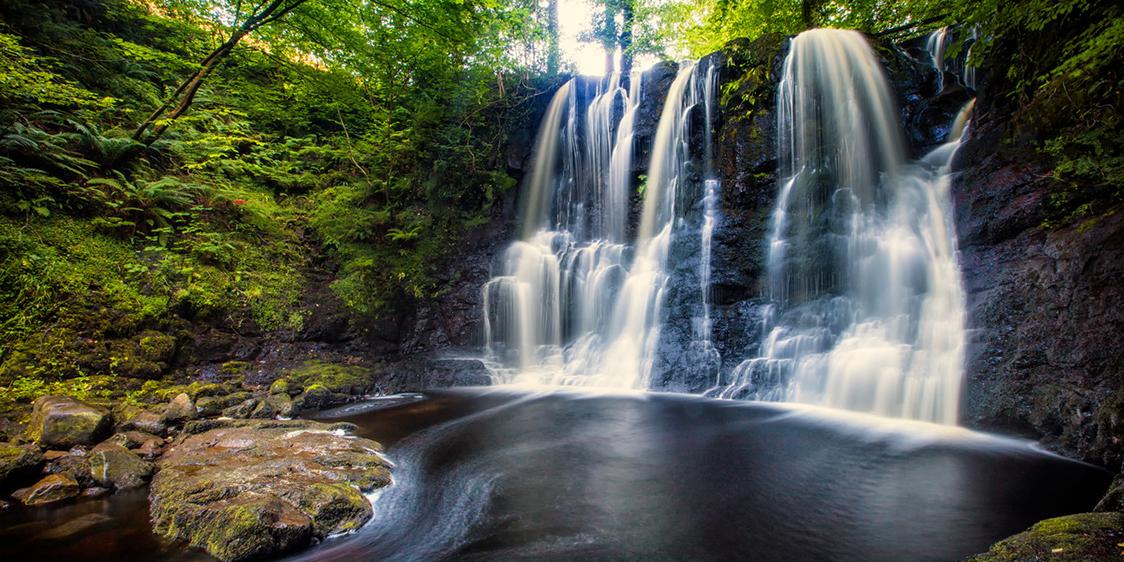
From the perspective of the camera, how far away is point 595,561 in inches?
124

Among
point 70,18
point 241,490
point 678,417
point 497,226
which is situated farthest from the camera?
point 497,226

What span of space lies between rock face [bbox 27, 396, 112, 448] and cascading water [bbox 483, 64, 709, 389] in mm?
6654

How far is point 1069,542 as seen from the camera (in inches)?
90.1

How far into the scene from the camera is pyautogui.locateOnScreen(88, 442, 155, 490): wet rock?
431cm

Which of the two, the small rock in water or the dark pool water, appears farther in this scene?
the small rock in water

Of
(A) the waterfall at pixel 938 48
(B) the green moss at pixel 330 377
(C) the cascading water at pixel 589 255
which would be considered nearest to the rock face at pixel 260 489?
(B) the green moss at pixel 330 377

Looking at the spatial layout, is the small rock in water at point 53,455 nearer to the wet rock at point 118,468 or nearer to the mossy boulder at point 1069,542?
the wet rock at point 118,468

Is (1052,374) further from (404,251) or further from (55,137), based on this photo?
(55,137)

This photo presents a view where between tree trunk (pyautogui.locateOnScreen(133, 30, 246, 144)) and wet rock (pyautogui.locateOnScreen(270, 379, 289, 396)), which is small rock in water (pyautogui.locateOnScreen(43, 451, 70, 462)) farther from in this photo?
tree trunk (pyautogui.locateOnScreen(133, 30, 246, 144))

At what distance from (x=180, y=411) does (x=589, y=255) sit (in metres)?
8.54

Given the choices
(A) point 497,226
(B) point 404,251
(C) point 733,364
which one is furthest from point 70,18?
(C) point 733,364

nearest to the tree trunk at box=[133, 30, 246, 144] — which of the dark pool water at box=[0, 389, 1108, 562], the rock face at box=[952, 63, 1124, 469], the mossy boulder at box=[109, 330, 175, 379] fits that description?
the mossy boulder at box=[109, 330, 175, 379]

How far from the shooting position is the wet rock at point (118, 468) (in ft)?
14.1

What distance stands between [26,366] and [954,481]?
11212 millimetres
